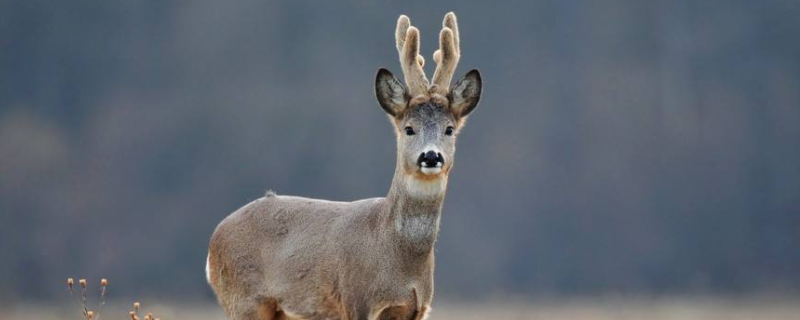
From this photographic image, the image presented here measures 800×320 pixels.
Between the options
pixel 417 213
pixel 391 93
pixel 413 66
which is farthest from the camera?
pixel 413 66

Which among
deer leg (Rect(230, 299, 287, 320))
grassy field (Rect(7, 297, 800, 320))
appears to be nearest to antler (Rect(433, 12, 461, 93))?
deer leg (Rect(230, 299, 287, 320))

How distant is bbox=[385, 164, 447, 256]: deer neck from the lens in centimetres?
1090

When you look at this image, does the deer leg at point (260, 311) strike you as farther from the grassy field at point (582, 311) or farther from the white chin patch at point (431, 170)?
the grassy field at point (582, 311)

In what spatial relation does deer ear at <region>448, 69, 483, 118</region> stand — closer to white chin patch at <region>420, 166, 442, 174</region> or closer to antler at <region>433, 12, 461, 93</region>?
antler at <region>433, 12, 461, 93</region>

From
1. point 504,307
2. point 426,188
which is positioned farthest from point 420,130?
point 504,307

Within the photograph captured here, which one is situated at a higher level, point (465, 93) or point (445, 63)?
point (445, 63)

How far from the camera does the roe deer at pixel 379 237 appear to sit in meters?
10.9

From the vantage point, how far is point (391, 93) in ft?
36.5

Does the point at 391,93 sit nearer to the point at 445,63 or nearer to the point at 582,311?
the point at 445,63

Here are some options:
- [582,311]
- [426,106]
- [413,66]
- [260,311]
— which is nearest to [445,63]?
[413,66]

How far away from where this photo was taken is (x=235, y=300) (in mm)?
11883

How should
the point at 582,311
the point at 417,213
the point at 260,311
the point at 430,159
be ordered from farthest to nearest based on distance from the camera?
the point at 582,311
the point at 260,311
the point at 417,213
the point at 430,159

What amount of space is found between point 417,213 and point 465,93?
2.76 ft

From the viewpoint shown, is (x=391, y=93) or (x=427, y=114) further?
(x=391, y=93)
